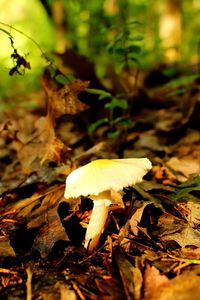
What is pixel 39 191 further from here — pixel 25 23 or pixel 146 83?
pixel 25 23

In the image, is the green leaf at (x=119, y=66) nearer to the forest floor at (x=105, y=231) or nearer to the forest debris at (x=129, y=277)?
the forest floor at (x=105, y=231)

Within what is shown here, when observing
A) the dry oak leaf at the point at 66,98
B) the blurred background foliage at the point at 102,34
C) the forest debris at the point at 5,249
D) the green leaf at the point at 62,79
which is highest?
the blurred background foliage at the point at 102,34

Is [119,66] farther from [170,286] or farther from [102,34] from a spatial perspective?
[170,286]

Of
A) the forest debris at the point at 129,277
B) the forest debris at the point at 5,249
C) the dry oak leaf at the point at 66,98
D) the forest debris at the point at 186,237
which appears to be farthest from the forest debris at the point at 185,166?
the forest debris at the point at 5,249

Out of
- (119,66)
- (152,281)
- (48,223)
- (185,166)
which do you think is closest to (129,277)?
(152,281)

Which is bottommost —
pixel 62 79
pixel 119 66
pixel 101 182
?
pixel 101 182

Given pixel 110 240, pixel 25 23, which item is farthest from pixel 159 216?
pixel 25 23

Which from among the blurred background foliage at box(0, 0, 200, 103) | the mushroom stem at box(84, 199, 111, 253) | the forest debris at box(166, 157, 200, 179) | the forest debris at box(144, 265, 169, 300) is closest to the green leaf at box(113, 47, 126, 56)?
the blurred background foliage at box(0, 0, 200, 103)
